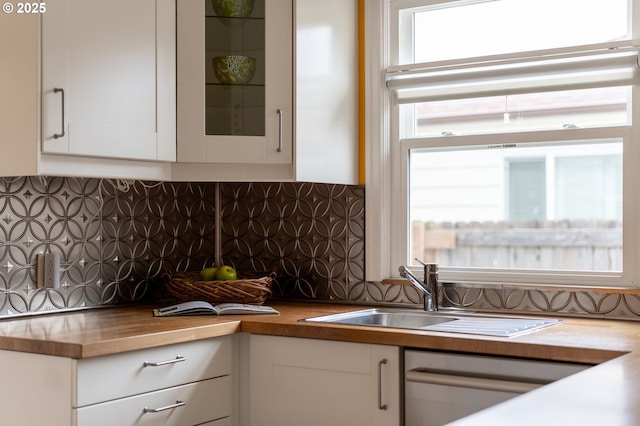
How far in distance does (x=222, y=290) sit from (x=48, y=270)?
2.04ft

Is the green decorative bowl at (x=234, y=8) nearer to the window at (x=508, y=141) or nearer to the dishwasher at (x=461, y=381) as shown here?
the window at (x=508, y=141)

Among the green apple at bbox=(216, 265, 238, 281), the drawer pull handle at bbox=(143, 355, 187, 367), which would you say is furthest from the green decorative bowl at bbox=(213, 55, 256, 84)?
the drawer pull handle at bbox=(143, 355, 187, 367)

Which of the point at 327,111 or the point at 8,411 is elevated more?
the point at 327,111

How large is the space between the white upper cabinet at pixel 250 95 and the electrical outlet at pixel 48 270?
1.69ft

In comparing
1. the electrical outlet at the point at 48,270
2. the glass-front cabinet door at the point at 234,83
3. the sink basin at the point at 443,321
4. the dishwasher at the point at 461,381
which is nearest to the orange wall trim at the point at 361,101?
the glass-front cabinet door at the point at 234,83

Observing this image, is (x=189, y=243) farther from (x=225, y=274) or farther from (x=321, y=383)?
(x=321, y=383)

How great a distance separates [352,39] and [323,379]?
4.67 ft

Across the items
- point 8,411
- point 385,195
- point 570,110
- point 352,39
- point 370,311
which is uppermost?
point 352,39

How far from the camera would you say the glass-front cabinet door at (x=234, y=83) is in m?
3.08

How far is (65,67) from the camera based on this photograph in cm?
263

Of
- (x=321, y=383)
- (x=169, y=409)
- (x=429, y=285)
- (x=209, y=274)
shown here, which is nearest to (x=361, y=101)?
(x=429, y=285)

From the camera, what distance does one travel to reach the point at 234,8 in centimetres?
313

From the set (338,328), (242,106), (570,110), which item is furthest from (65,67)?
(570,110)

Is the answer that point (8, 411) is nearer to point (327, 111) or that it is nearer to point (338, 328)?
point (338, 328)
